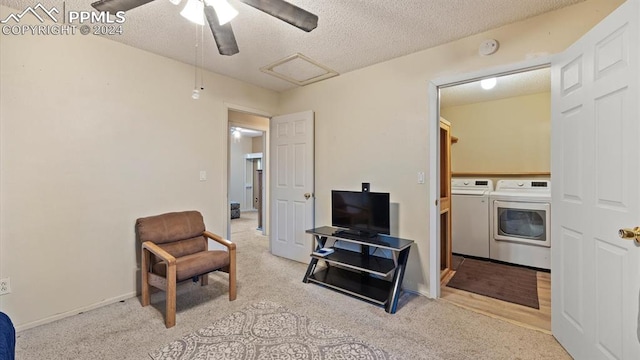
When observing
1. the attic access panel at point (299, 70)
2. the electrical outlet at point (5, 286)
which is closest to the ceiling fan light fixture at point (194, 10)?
the attic access panel at point (299, 70)

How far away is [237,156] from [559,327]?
8.17 m

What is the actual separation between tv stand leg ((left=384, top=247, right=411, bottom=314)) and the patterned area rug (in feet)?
1.74

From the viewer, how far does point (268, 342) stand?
1.91 m

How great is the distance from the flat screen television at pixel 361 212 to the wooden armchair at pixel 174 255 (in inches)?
46.6

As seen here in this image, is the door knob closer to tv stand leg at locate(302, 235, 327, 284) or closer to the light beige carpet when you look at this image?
the light beige carpet

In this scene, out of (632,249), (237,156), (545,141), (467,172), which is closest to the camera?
(632,249)

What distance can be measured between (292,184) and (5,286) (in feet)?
8.91

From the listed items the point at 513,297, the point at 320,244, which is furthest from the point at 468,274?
the point at 320,244

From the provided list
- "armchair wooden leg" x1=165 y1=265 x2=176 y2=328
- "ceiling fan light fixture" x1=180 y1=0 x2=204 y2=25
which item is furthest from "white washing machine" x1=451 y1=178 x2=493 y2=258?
"ceiling fan light fixture" x1=180 y1=0 x2=204 y2=25

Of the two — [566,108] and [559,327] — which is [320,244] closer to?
[559,327]

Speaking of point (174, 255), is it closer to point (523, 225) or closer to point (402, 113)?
point (402, 113)

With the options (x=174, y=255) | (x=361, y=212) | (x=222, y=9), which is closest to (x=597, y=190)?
(x=361, y=212)

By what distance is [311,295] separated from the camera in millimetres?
2652

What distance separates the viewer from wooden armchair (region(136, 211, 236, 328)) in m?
2.14
